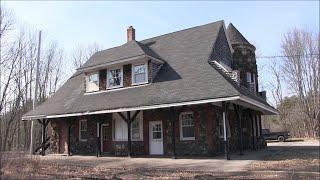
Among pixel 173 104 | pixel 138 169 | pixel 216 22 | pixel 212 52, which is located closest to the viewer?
pixel 138 169

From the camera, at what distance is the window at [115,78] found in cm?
2425

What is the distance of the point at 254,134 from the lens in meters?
27.6

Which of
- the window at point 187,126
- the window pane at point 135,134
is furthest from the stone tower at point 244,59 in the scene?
the window pane at point 135,134

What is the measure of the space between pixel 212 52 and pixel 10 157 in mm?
16258

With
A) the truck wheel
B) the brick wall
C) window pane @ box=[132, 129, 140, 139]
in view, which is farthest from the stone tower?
the truck wheel

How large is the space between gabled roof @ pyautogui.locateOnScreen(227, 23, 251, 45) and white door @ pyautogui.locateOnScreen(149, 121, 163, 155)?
10.3 metres

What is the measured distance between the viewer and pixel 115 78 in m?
24.6

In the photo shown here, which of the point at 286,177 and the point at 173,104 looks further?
the point at 173,104

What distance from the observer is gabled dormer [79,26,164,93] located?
2295 centimetres

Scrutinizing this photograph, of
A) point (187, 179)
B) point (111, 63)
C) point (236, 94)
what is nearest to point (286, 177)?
point (187, 179)

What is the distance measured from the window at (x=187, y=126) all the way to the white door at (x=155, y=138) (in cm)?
143

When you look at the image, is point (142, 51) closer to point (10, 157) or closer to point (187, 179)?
point (187, 179)

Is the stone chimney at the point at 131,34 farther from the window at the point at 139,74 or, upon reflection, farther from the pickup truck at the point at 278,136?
the pickup truck at the point at 278,136

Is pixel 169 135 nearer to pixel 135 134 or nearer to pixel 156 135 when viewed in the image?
pixel 156 135
